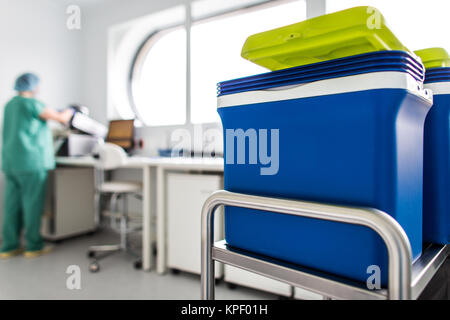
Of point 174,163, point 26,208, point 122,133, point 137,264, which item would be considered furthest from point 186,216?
point 26,208

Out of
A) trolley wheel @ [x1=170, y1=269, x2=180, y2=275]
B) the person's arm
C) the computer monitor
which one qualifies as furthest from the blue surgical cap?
trolley wheel @ [x1=170, y1=269, x2=180, y2=275]

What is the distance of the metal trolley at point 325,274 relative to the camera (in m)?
0.40

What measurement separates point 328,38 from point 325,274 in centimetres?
41

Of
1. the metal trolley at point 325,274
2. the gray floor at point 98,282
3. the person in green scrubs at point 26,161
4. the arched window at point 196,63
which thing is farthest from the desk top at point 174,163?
the metal trolley at point 325,274

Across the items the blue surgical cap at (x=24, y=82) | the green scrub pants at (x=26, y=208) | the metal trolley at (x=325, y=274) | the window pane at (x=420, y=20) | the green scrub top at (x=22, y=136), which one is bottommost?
the green scrub pants at (x=26, y=208)

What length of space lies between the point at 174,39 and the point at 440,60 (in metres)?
3.13

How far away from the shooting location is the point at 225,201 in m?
0.59

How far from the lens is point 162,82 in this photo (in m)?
3.50

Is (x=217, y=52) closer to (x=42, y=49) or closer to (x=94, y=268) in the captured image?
(x=42, y=49)

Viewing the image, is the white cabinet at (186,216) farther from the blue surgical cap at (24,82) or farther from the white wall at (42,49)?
the white wall at (42,49)

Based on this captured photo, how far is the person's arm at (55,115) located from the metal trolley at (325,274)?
A: 234cm

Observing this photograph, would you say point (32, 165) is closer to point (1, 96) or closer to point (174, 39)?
point (1, 96)
